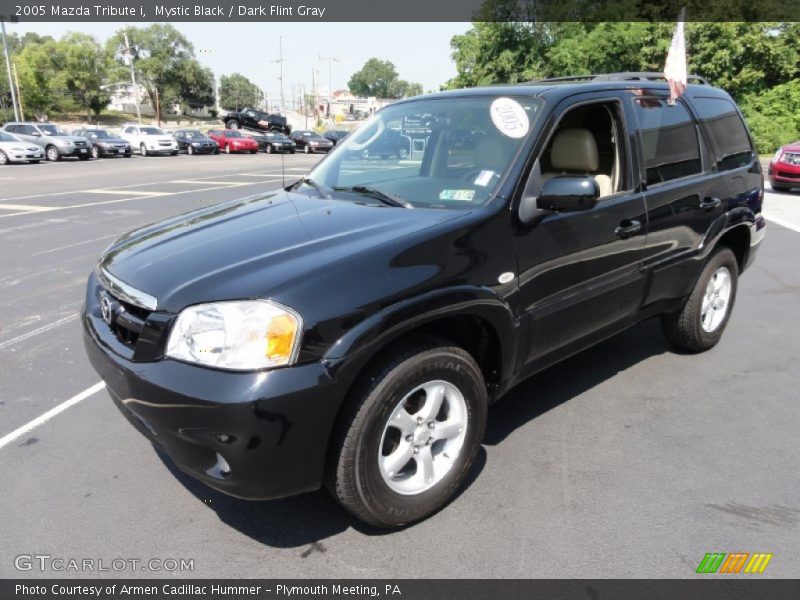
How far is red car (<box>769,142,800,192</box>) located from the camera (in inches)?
516

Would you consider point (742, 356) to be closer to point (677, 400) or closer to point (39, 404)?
point (677, 400)

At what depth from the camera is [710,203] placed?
407cm

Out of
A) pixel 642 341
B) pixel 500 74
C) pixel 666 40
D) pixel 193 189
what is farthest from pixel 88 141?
pixel 642 341

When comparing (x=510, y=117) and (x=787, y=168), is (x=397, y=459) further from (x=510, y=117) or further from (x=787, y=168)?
(x=787, y=168)

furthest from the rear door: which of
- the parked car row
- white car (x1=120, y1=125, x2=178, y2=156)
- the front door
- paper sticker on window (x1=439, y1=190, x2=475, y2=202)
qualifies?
white car (x1=120, y1=125, x2=178, y2=156)

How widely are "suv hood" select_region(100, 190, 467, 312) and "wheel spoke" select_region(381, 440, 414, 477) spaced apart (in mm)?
839

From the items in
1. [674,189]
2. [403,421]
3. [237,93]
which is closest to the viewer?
[403,421]

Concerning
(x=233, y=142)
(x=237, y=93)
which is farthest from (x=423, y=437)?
(x=237, y=93)

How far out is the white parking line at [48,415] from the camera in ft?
11.1

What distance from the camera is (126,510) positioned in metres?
2.76

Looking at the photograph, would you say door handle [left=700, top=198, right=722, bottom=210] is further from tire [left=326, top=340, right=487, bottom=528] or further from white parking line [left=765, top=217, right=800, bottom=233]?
white parking line [left=765, top=217, right=800, bottom=233]

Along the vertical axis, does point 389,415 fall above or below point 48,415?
above

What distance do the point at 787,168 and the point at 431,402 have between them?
1383 centimetres

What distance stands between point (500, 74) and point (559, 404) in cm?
3212
